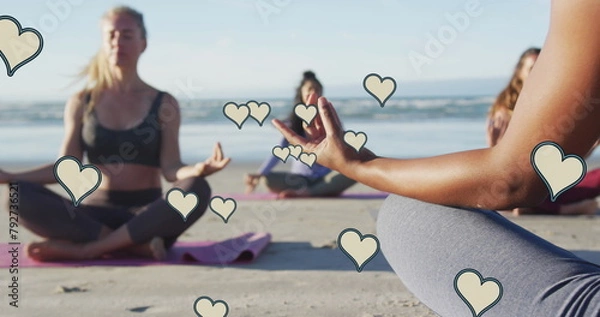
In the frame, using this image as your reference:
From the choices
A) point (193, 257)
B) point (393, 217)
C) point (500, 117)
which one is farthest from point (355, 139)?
point (500, 117)

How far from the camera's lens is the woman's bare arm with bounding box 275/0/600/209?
131 cm

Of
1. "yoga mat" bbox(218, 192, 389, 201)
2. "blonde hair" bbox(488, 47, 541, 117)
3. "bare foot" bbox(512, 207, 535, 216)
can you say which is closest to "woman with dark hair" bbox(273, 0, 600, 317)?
"blonde hair" bbox(488, 47, 541, 117)

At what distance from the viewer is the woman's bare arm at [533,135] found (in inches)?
51.4

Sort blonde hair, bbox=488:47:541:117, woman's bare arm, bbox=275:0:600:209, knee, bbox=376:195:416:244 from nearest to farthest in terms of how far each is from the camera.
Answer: woman's bare arm, bbox=275:0:600:209
knee, bbox=376:195:416:244
blonde hair, bbox=488:47:541:117

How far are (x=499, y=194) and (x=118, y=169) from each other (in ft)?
11.2

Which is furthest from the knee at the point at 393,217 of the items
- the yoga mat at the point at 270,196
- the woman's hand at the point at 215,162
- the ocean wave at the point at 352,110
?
the ocean wave at the point at 352,110

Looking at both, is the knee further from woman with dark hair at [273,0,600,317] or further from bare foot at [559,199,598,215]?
bare foot at [559,199,598,215]

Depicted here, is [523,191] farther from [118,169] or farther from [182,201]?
[118,169]

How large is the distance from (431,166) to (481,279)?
0.26 meters

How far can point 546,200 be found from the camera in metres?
5.94

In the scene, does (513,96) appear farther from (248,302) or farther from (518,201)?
(518,201)

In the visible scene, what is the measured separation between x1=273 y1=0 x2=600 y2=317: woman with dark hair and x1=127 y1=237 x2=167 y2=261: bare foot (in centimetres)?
243

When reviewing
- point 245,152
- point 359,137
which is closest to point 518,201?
point 359,137

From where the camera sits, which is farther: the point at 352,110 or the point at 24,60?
the point at 352,110
